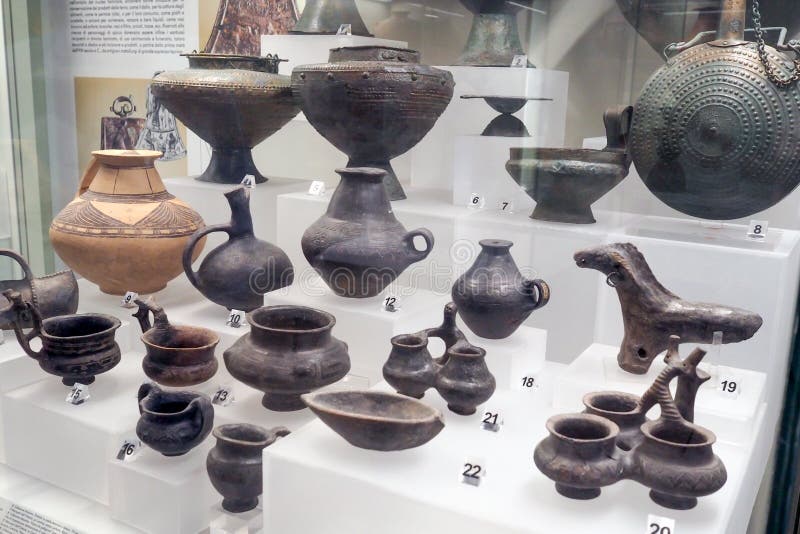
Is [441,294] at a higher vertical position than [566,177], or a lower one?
lower

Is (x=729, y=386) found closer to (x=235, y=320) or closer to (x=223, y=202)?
(x=235, y=320)

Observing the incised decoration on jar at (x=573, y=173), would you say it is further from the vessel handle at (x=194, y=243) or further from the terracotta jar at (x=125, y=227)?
the terracotta jar at (x=125, y=227)

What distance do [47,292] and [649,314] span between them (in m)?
1.83

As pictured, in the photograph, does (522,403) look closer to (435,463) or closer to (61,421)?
(435,463)

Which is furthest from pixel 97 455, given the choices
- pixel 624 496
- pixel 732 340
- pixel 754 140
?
pixel 754 140

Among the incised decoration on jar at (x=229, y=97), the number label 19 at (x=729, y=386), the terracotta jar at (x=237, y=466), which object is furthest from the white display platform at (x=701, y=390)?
the incised decoration on jar at (x=229, y=97)

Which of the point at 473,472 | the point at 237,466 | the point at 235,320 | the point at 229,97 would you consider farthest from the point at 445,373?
the point at 229,97

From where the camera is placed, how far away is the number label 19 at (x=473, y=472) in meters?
1.56

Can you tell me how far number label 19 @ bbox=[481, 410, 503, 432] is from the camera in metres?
1.83

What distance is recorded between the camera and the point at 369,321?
88.3 inches

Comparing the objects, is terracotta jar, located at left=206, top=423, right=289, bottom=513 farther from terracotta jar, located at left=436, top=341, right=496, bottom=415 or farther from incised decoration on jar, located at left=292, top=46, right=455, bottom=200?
incised decoration on jar, located at left=292, top=46, right=455, bottom=200

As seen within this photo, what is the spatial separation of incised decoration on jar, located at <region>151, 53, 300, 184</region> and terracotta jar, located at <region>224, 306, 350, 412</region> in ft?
3.78

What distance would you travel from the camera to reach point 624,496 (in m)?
1.54

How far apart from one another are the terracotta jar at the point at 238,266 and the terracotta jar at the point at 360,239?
22 cm
